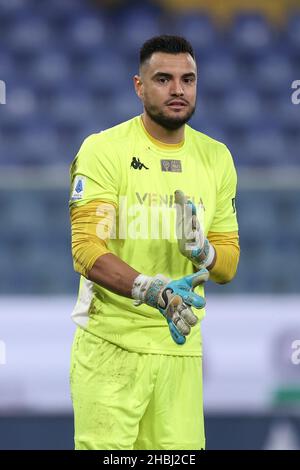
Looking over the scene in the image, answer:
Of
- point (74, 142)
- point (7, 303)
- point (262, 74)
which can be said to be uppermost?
point (262, 74)

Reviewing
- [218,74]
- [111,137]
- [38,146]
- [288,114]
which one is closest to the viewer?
[111,137]

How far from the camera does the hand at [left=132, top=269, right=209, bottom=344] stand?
4223mm

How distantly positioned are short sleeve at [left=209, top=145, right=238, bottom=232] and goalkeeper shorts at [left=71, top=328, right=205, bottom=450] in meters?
0.57

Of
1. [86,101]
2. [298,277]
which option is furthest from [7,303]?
[86,101]

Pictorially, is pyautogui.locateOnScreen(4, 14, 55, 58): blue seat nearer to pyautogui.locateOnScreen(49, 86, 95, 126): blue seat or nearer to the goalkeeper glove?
pyautogui.locateOnScreen(49, 86, 95, 126): blue seat

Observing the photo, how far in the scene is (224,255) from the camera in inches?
185

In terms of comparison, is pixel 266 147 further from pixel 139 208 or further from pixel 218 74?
pixel 139 208

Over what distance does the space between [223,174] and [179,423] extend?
102 cm

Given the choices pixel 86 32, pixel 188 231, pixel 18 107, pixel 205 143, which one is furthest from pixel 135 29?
pixel 188 231

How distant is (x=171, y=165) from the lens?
4.64 meters

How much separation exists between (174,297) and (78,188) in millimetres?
622

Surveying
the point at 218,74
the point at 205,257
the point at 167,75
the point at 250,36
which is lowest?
the point at 205,257

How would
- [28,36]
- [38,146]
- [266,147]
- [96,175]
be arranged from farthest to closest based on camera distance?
[28,36]
[266,147]
[38,146]
[96,175]
